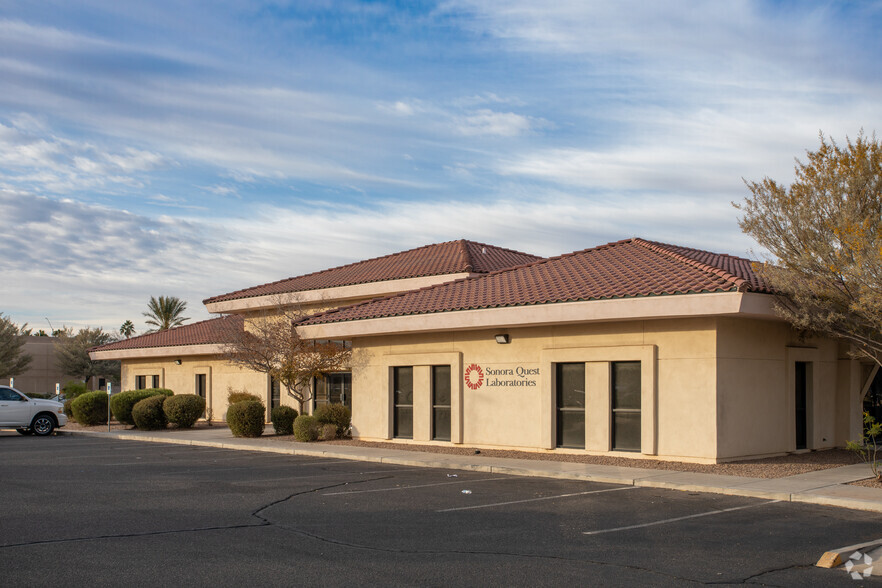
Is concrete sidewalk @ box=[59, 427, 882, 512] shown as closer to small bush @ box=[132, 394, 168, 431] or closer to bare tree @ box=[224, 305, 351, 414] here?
bare tree @ box=[224, 305, 351, 414]

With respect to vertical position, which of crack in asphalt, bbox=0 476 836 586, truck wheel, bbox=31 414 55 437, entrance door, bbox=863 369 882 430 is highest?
entrance door, bbox=863 369 882 430

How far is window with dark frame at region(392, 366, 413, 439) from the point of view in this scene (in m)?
23.4

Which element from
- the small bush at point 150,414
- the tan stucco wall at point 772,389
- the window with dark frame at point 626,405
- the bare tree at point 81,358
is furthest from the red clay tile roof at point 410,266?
the bare tree at point 81,358

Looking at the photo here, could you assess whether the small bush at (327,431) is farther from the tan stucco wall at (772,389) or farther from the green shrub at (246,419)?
the tan stucco wall at (772,389)

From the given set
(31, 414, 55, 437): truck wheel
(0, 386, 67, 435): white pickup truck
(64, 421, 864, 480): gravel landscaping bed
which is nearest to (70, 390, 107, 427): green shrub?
(0, 386, 67, 435): white pickup truck

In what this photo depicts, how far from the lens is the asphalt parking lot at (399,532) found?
825 centimetres

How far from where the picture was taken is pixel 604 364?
19.2m

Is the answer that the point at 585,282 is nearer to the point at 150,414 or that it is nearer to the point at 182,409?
the point at 182,409

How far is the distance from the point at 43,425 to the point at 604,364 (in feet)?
71.3

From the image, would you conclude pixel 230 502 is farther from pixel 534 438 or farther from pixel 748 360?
pixel 748 360

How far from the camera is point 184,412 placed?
31000mm

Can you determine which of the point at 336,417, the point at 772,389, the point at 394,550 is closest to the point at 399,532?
the point at 394,550

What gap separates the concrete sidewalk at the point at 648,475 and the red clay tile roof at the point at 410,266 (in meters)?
7.77

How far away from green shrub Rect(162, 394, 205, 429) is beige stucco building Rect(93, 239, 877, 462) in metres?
8.97
